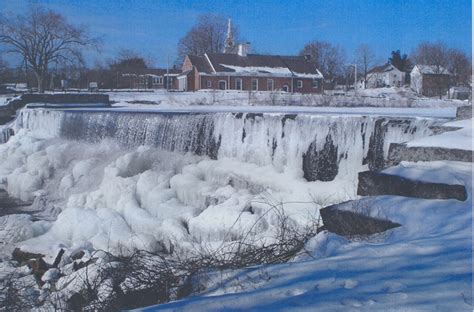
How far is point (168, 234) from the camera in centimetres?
834

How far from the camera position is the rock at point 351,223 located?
3678 millimetres

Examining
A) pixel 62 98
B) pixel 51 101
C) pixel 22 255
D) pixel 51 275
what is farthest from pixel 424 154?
pixel 62 98

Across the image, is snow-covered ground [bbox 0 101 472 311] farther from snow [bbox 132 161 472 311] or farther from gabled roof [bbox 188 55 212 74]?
gabled roof [bbox 188 55 212 74]

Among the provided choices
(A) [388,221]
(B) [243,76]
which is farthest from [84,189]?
(B) [243,76]

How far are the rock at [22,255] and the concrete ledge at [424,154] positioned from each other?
510cm

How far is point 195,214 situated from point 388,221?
556 cm

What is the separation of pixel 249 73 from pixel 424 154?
3875cm

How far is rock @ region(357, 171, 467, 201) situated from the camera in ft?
13.2

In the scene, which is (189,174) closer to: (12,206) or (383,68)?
(12,206)

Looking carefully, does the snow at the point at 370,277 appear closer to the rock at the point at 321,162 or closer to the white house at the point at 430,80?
the rock at the point at 321,162

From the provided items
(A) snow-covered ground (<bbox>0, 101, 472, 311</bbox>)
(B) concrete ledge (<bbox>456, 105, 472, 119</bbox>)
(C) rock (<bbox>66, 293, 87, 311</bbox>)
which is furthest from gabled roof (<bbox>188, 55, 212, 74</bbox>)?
(C) rock (<bbox>66, 293, 87, 311</bbox>)

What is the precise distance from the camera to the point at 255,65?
1748 inches

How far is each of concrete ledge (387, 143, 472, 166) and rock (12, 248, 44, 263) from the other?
16.7 feet

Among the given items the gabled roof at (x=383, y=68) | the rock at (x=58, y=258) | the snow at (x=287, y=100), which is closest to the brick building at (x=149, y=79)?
the snow at (x=287, y=100)
